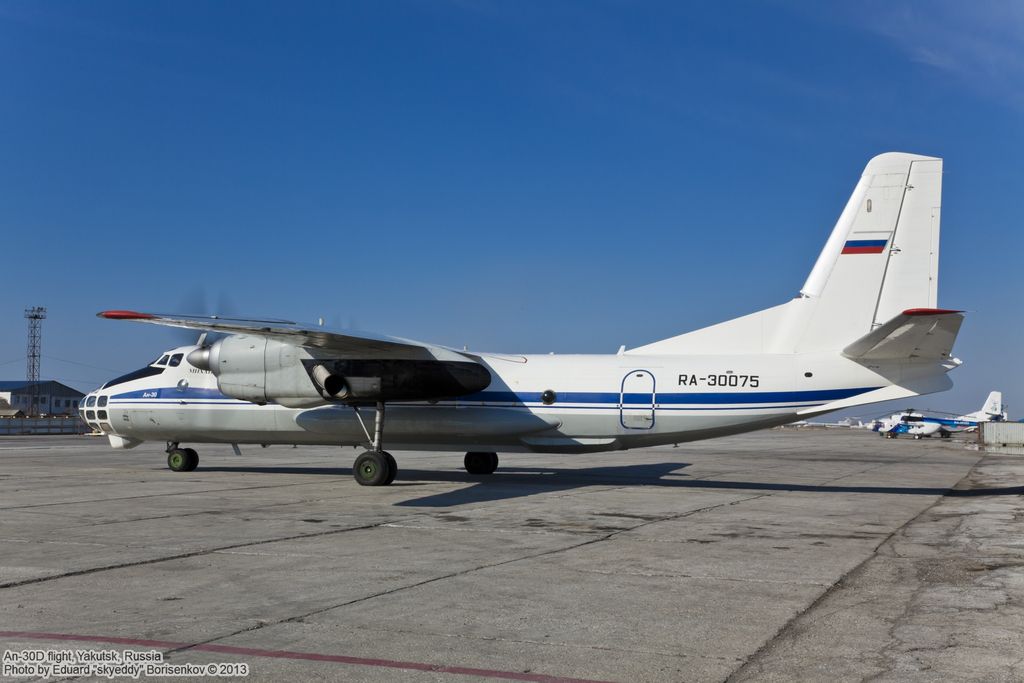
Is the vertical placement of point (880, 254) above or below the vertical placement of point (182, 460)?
above

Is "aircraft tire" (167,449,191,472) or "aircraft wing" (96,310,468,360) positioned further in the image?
"aircraft tire" (167,449,191,472)

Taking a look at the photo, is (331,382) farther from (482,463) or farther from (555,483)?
(555,483)

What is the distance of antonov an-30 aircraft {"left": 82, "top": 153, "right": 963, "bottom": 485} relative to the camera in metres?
16.8

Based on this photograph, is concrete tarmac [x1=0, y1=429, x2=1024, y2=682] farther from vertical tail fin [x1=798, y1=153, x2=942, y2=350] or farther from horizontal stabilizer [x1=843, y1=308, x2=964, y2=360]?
vertical tail fin [x1=798, y1=153, x2=942, y2=350]

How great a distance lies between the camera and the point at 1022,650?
6.26 metres

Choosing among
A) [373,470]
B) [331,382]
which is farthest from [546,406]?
[331,382]

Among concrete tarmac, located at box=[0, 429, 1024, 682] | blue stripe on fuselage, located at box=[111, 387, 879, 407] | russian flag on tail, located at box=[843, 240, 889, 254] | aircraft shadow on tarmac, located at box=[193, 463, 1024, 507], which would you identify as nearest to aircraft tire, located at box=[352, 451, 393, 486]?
aircraft shadow on tarmac, located at box=[193, 463, 1024, 507]

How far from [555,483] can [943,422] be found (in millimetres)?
68881

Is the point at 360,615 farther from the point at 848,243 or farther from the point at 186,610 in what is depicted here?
the point at 848,243

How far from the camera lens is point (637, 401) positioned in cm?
1852

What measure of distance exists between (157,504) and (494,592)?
8.82 meters

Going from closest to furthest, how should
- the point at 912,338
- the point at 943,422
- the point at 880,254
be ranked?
the point at 912,338 → the point at 880,254 → the point at 943,422

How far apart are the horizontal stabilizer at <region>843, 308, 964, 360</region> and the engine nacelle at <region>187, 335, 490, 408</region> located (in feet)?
26.0

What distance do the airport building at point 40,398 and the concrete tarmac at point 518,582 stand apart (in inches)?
3999
